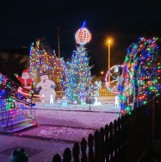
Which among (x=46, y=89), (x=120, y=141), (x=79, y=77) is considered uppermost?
(x=79, y=77)

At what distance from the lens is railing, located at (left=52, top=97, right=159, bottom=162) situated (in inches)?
130

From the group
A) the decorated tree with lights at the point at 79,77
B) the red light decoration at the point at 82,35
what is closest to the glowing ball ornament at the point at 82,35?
the red light decoration at the point at 82,35

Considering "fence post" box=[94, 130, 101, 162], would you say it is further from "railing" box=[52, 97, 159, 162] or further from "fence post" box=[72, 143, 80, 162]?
"fence post" box=[72, 143, 80, 162]

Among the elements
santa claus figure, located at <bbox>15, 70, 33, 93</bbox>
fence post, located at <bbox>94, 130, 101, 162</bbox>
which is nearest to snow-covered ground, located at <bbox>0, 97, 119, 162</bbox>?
fence post, located at <bbox>94, 130, 101, 162</bbox>

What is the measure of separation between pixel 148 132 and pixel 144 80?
2.32 m

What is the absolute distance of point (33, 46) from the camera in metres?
24.7

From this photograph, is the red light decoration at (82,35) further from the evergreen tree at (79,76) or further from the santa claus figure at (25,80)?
the santa claus figure at (25,80)

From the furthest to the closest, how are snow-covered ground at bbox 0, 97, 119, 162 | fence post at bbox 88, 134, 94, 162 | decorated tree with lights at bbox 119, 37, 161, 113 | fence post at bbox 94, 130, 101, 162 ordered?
decorated tree with lights at bbox 119, 37, 161, 113 → snow-covered ground at bbox 0, 97, 119, 162 → fence post at bbox 94, 130, 101, 162 → fence post at bbox 88, 134, 94, 162

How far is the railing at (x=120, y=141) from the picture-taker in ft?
10.9

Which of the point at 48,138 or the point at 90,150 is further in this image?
the point at 48,138

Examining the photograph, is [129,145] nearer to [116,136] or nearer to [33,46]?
[116,136]

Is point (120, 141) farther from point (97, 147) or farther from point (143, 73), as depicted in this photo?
point (143, 73)

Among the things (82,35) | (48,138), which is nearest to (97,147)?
(48,138)

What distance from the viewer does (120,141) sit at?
4629 mm
